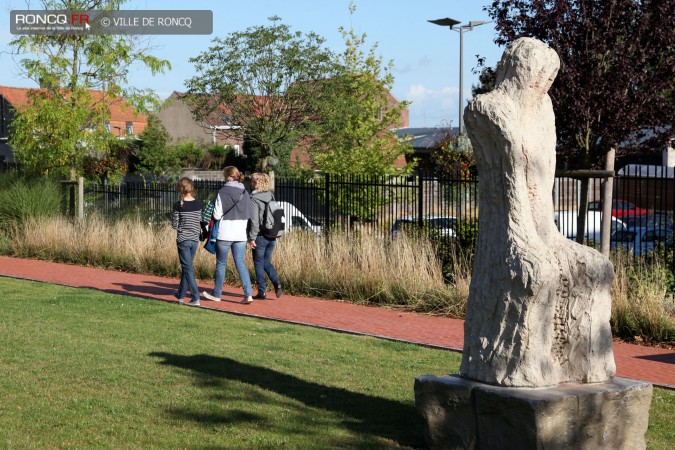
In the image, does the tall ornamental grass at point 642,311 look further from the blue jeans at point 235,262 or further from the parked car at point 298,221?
the parked car at point 298,221

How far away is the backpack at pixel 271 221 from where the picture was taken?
1320cm

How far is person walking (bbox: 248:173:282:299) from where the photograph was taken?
13.1 metres

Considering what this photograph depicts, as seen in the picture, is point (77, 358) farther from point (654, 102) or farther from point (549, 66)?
point (654, 102)

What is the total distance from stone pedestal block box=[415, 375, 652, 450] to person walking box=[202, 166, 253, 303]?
277 inches

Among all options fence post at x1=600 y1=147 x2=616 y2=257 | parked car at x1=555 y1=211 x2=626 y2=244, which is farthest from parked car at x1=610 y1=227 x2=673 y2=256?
fence post at x1=600 y1=147 x2=616 y2=257

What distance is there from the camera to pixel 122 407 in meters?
6.71

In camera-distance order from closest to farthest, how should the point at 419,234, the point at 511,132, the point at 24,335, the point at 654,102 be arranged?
the point at 511,132, the point at 24,335, the point at 654,102, the point at 419,234

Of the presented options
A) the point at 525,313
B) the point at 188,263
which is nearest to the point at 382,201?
the point at 188,263

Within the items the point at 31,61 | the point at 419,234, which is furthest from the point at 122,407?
the point at 31,61

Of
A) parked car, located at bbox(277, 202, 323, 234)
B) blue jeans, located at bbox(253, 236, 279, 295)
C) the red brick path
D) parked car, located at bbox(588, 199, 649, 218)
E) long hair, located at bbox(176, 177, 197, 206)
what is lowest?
the red brick path

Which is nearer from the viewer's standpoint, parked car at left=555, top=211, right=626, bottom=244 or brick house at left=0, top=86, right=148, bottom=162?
parked car at left=555, top=211, right=626, bottom=244

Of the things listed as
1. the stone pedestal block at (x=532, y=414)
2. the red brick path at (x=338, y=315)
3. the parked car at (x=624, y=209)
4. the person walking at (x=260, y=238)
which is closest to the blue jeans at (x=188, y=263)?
the red brick path at (x=338, y=315)

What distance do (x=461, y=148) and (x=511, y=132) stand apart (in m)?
29.7

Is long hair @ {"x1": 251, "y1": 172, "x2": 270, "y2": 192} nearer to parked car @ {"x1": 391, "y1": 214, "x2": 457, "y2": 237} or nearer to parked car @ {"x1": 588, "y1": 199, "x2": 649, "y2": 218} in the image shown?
parked car @ {"x1": 391, "y1": 214, "x2": 457, "y2": 237}
